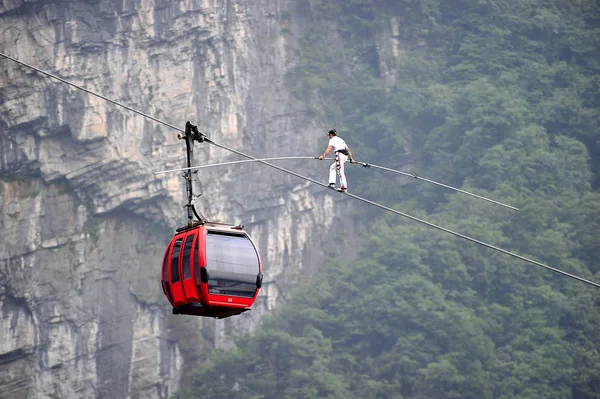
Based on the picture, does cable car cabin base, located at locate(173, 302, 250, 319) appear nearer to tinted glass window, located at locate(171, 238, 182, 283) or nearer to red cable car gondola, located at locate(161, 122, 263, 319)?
red cable car gondola, located at locate(161, 122, 263, 319)

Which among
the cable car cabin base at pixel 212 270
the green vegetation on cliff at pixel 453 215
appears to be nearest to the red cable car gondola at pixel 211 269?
the cable car cabin base at pixel 212 270

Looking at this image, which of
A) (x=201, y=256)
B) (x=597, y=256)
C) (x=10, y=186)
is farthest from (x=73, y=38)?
(x=201, y=256)

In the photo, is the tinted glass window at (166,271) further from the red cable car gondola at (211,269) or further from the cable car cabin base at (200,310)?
the cable car cabin base at (200,310)

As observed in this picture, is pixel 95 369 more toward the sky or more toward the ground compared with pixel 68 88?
more toward the ground

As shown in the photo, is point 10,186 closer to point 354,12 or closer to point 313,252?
point 313,252

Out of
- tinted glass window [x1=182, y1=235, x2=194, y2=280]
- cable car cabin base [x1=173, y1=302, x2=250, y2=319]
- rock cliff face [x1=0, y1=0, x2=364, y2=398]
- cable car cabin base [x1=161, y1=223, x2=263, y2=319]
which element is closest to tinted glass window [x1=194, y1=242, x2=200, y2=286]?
cable car cabin base [x1=161, y1=223, x2=263, y2=319]

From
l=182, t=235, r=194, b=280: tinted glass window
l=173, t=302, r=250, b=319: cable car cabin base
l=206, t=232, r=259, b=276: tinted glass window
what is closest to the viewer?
l=206, t=232, r=259, b=276: tinted glass window
